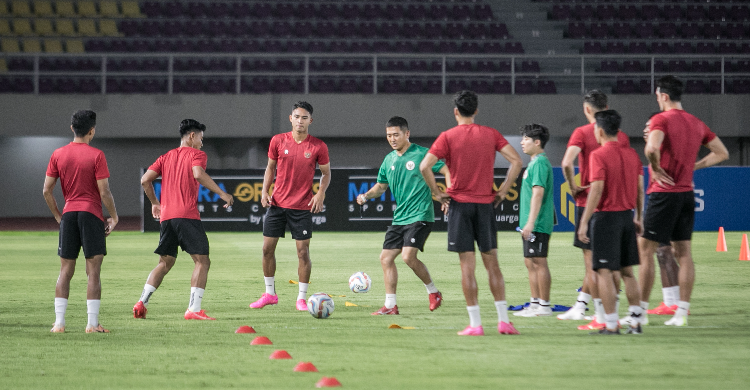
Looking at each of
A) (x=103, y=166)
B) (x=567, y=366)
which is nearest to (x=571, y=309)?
(x=567, y=366)

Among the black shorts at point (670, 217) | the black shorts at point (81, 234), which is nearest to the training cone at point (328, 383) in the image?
the black shorts at point (81, 234)

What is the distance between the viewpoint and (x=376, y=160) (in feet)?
88.8

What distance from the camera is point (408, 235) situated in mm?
8031

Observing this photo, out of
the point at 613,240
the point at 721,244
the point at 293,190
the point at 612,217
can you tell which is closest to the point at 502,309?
the point at 613,240

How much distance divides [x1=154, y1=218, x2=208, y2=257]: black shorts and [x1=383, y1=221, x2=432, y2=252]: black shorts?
1.78 m

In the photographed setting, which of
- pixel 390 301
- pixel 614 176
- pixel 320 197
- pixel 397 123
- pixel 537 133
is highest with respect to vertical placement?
pixel 397 123

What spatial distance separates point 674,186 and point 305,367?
150 inches

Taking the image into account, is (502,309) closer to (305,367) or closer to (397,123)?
(305,367)

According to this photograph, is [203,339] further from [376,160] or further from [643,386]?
[376,160]

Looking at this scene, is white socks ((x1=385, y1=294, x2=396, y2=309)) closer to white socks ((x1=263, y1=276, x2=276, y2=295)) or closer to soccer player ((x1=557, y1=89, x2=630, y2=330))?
white socks ((x1=263, y1=276, x2=276, y2=295))

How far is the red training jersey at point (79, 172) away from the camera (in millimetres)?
6793

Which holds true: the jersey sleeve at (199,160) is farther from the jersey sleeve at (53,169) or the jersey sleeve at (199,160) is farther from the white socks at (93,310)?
the white socks at (93,310)

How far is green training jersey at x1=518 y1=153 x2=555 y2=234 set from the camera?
7.59 meters

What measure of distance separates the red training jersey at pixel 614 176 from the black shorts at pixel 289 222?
3.29m
